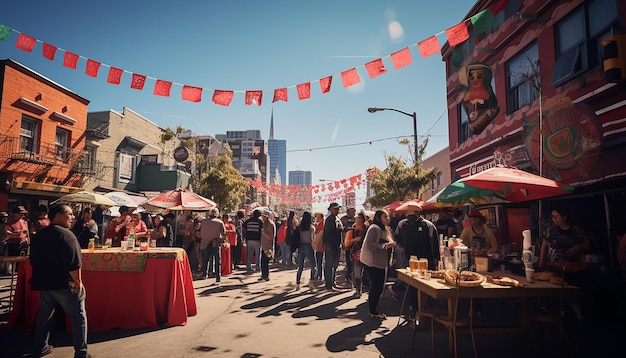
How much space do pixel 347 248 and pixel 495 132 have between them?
6.54 meters

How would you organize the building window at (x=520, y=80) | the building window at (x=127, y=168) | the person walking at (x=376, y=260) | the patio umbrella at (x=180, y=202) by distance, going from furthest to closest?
the building window at (x=127, y=168) → the patio umbrella at (x=180, y=202) → the building window at (x=520, y=80) → the person walking at (x=376, y=260)

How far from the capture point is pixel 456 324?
4.27 metres

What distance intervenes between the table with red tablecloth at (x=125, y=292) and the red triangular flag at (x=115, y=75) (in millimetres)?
5286

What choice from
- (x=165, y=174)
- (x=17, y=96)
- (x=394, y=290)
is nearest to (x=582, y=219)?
(x=394, y=290)

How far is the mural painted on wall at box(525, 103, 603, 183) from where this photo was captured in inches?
302

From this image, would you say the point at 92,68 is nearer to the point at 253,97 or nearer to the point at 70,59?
the point at 70,59

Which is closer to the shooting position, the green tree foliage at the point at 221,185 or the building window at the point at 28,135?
the building window at the point at 28,135

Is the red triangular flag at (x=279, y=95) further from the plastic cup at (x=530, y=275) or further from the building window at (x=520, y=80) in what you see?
the plastic cup at (x=530, y=275)

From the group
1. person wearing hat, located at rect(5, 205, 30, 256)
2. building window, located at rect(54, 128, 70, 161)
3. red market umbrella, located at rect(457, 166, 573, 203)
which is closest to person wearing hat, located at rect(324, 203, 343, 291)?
red market umbrella, located at rect(457, 166, 573, 203)

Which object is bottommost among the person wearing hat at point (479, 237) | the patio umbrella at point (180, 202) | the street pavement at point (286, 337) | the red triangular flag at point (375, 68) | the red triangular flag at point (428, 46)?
the street pavement at point (286, 337)

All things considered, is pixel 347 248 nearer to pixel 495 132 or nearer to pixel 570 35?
pixel 495 132

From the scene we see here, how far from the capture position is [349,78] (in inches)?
345

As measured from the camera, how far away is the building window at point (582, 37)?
774 cm

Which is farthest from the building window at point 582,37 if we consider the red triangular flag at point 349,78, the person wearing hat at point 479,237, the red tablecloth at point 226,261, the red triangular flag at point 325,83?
the red tablecloth at point 226,261
